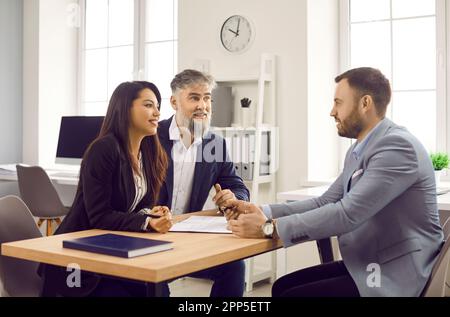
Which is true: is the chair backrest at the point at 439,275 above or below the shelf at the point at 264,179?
below

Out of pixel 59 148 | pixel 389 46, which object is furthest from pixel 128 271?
pixel 59 148

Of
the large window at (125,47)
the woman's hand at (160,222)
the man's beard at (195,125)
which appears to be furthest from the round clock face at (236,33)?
the woman's hand at (160,222)

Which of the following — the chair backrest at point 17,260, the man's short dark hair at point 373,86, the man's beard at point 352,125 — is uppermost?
the man's short dark hair at point 373,86

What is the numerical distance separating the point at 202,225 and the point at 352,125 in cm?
64

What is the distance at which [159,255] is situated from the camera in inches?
60.2

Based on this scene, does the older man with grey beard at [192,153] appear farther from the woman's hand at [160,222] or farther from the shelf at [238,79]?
the shelf at [238,79]

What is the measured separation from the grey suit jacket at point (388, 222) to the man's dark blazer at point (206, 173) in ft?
2.65

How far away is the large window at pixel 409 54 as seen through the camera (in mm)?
3783

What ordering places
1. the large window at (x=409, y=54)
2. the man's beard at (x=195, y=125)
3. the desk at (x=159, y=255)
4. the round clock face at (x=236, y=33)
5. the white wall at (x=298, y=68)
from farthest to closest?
the round clock face at (x=236, y=33) < the white wall at (x=298, y=68) < the large window at (x=409, y=54) < the man's beard at (x=195, y=125) < the desk at (x=159, y=255)

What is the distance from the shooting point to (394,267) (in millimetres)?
1733

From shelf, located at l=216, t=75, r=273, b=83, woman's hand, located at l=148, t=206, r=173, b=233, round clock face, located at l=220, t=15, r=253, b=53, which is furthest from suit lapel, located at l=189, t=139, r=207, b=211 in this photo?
round clock face, located at l=220, t=15, r=253, b=53

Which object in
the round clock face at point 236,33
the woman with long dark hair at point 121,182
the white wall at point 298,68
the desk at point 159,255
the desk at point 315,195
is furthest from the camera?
the round clock face at point 236,33

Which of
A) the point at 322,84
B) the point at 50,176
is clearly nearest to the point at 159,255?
the point at 322,84

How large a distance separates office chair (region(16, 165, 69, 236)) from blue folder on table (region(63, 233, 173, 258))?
2807 millimetres
